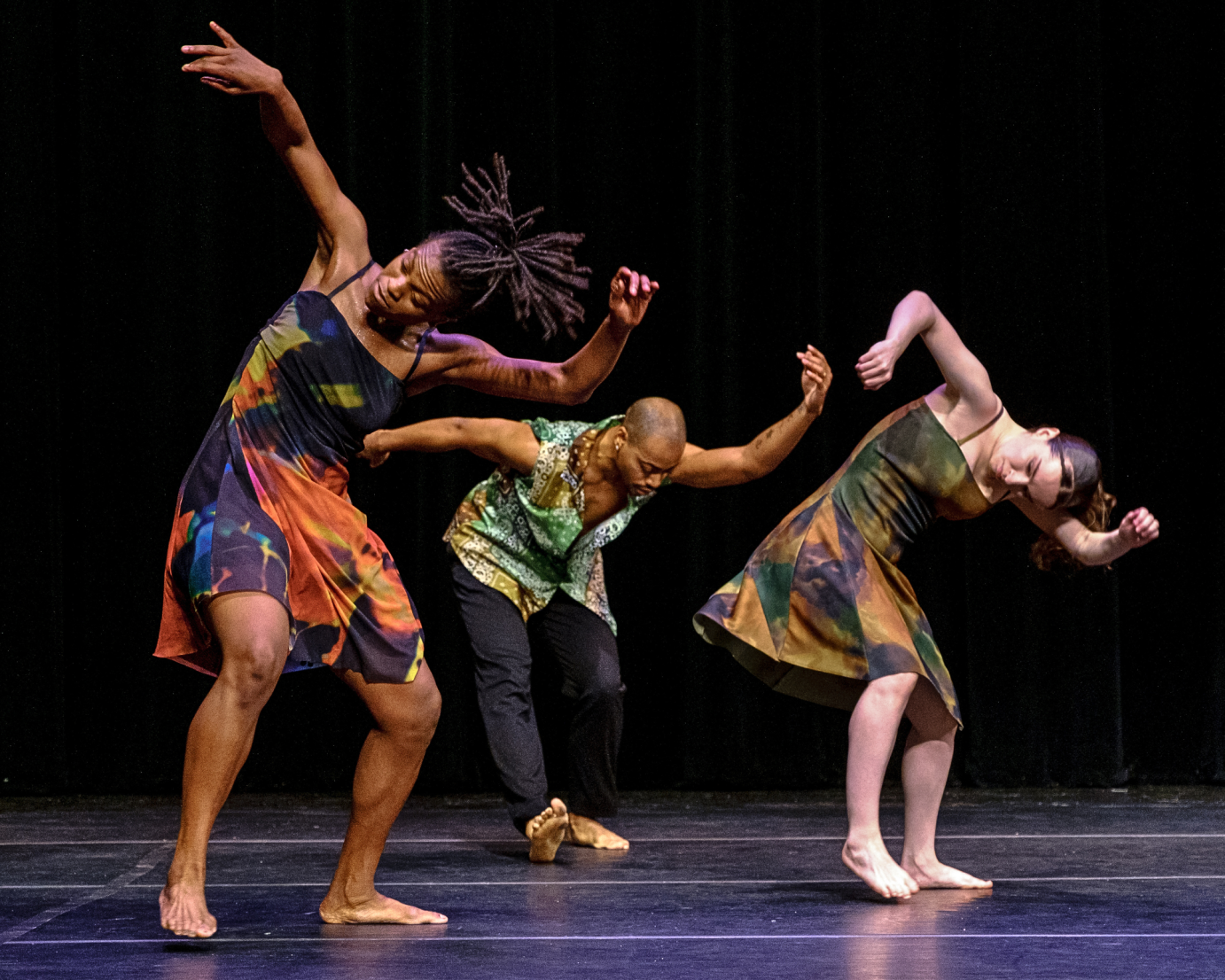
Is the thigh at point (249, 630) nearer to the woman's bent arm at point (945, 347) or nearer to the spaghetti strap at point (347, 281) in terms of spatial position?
the spaghetti strap at point (347, 281)

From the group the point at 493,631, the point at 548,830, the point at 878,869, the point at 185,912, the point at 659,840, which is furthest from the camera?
the point at 659,840

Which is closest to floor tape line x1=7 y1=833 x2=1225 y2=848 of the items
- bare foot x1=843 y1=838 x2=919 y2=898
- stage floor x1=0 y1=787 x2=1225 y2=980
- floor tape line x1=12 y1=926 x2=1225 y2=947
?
stage floor x1=0 y1=787 x2=1225 y2=980

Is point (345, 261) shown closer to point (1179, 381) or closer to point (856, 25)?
point (856, 25)

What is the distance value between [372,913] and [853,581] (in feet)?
3.77

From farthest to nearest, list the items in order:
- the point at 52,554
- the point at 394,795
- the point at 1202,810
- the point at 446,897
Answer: the point at 52,554 → the point at 1202,810 → the point at 446,897 → the point at 394,795

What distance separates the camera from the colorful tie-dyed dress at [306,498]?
2.52m

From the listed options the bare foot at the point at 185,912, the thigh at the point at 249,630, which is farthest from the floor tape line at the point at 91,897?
the thigh at the point at 249,630

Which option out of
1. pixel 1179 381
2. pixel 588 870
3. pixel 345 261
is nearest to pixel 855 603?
pixel 588 870

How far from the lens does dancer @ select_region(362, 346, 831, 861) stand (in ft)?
10.9

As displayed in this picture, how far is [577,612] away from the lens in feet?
12.6

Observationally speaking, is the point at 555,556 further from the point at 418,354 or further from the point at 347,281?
the point at 347,281

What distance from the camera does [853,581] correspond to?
3.03 meters

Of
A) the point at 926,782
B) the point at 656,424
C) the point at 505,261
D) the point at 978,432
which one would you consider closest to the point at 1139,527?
the point at 978,432

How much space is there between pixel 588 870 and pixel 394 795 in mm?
Result: 790
